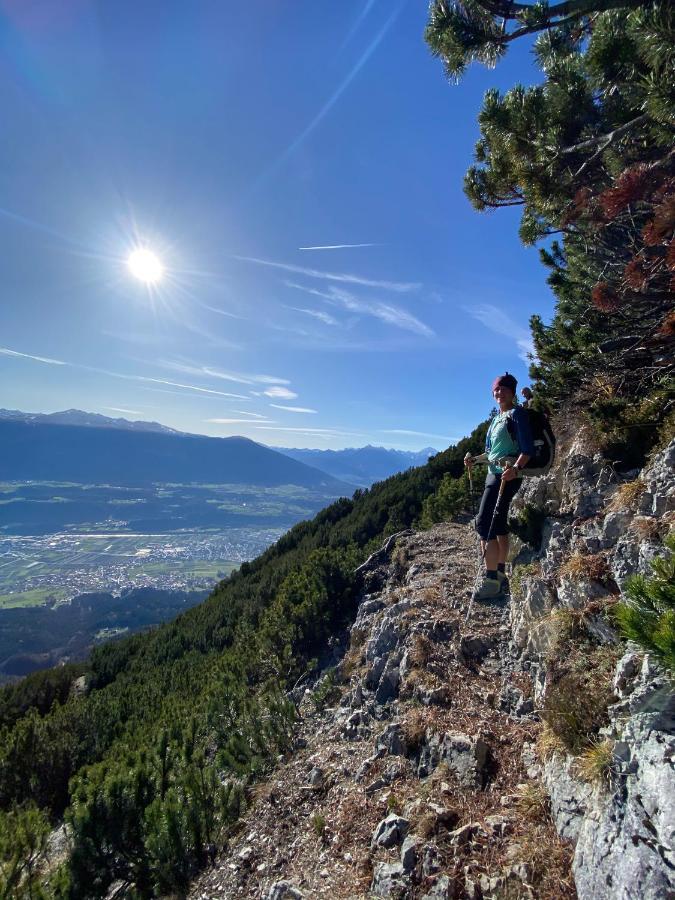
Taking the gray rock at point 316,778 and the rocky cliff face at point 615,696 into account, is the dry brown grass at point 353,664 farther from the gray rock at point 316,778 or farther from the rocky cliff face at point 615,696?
the rocky cliff face at point 615,696

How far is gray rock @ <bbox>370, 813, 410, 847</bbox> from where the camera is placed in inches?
141

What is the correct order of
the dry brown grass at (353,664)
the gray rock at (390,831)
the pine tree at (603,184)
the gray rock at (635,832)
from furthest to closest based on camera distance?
the dry brown grass at (353,664) → the pine tree at (603,184) → the gray rock at (390,831) → the gray rock at (635,832)

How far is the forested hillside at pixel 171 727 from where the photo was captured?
224 inches

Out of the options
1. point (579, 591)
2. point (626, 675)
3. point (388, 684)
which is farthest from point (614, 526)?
point (388, 684)

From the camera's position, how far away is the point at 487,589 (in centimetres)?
720

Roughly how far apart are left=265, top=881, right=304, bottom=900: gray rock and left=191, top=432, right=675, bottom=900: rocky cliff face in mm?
21

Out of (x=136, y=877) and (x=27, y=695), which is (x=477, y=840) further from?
(x=27, y=695)

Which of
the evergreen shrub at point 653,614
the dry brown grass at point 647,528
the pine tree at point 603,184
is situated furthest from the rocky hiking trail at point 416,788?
the pine tree at point 603,184

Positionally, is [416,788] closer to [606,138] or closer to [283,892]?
[283,892]

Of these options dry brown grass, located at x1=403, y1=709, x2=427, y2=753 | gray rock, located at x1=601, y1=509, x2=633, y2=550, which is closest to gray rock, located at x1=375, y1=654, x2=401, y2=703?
dry brown grass, located at x1=403, y1=709, x2=427, y2=753

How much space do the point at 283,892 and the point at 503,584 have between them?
543cm

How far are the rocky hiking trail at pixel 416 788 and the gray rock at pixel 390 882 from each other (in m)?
0.01

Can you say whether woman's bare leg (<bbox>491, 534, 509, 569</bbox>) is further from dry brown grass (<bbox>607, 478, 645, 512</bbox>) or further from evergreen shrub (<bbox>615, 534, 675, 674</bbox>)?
evergreen shrub (<bbox>615, 534, 675, 674</bbox>)

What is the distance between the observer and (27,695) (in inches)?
768
